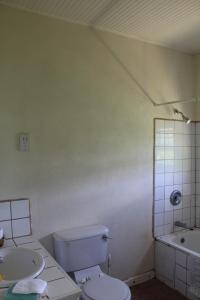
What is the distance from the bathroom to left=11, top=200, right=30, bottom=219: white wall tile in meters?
0.04

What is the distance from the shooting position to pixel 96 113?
2422 mm

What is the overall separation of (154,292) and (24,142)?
193cm

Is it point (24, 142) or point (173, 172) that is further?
point (173, 172)

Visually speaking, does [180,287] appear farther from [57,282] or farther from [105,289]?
[57,282]

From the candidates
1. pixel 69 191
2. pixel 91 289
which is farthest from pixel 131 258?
pixel 69 191

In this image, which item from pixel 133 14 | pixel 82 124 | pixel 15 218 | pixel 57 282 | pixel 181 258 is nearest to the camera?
pixel 57 282

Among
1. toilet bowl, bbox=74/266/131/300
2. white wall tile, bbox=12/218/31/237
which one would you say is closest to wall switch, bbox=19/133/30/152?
white wall tile, bbox=12/218/31/237

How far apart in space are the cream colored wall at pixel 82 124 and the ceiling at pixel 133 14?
0.09m

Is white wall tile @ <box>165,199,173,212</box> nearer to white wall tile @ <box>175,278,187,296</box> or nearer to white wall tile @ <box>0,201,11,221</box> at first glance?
white wall tile @ <box>175,278,187,296</box>

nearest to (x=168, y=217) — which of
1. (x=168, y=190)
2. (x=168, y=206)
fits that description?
(x=168, y=206)

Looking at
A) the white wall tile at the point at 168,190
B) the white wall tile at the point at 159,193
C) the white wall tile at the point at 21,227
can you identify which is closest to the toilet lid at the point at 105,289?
the white wall tile at the point at 21,227

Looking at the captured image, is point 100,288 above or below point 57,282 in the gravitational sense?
below

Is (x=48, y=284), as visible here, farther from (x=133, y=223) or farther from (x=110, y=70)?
(x=110, y=70)

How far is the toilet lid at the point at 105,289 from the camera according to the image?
6.05 feet
